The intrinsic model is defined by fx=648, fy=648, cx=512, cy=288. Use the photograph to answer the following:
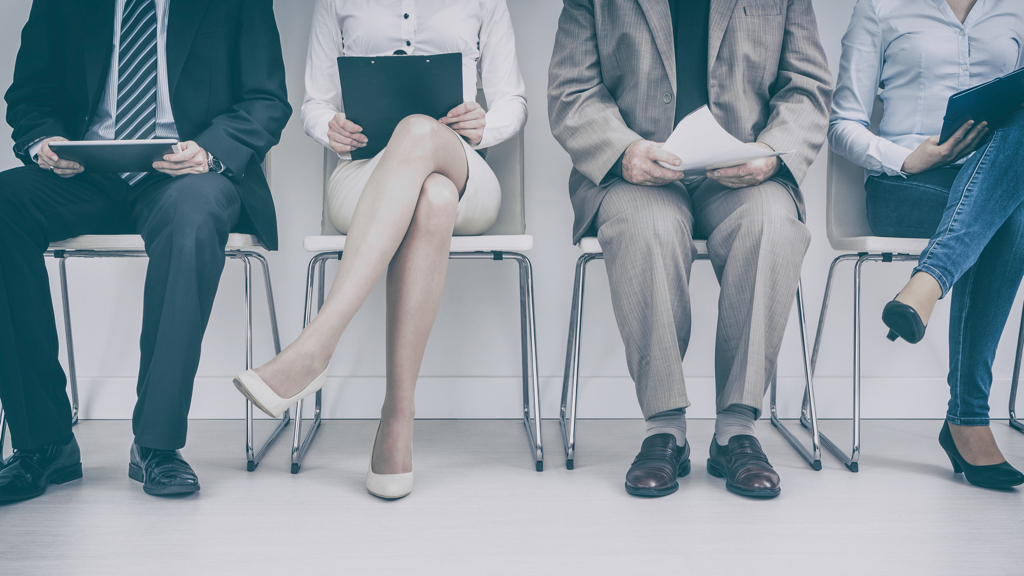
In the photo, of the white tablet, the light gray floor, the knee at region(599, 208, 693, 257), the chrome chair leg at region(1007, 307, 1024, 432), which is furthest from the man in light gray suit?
the chrome chair leg at region(1007, 307, 1024, 432)

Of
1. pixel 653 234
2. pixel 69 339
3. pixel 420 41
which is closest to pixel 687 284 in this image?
pixel 653 234

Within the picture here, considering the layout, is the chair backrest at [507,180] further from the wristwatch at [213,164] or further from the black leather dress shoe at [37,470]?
the black leather dress shoe at [37,470]

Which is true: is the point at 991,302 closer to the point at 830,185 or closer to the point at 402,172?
Result: the point at 830,185

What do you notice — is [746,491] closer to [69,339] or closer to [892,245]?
[892,245]

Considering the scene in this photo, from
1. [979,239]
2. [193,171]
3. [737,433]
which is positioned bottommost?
[737,433]

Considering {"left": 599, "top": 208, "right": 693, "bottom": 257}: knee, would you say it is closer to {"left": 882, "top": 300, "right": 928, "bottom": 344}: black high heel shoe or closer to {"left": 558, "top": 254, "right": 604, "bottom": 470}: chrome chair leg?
{"left": 558, "top": 254, "right": 604, "bottom": 470}: chrome chair leg

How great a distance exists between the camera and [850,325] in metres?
1.86

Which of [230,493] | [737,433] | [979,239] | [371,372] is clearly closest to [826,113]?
[979,239]

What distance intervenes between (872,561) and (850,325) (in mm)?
1077

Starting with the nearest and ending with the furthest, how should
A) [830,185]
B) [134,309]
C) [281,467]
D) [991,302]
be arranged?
[991,302], [281,467], [830,185], [134,309]

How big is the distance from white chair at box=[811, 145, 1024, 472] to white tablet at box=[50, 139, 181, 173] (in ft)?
4.65

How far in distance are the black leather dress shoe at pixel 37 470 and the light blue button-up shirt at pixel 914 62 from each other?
70.4 inches

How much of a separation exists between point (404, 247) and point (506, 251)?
0.35 m

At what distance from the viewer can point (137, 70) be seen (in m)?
1.44
